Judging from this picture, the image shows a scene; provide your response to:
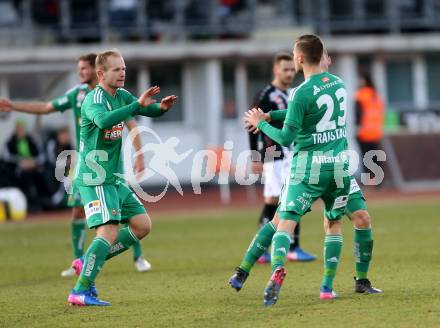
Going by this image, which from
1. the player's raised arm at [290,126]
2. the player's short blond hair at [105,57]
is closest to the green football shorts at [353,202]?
the player's raised arm at [290,126]

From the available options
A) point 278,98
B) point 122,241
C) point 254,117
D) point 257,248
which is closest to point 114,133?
point 122,241

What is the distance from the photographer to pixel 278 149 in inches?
506

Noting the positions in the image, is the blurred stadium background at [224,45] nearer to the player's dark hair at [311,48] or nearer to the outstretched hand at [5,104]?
the outstretched hand at [5,104]

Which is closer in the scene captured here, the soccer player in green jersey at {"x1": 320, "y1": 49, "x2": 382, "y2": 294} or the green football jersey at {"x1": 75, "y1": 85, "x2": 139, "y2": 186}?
the soccer player in green jersey at {"x1": 320, "y1": 49, "x2": 382, "y2": 294}

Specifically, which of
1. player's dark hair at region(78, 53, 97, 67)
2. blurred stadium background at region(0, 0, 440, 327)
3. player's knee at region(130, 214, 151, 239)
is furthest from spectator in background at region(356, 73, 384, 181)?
player's knee at region(130, 214, 151, 239)

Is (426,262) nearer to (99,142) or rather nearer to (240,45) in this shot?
(99,142)

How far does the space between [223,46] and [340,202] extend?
2136 centimetres

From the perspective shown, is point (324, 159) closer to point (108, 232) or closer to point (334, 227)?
point (334, 227)

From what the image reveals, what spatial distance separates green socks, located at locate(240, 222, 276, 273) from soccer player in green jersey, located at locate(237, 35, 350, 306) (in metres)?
0.48

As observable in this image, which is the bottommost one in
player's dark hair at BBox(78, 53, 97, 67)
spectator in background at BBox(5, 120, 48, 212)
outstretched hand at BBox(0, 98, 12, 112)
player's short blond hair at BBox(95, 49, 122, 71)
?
spectator in background at BBox(5, 120, 48, 212)

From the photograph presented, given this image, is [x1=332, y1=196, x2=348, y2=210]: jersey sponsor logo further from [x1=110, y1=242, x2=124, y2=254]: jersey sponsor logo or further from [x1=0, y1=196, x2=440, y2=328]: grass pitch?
[x1=110, y1=242, x2=124, y2=254]: jersey sponsor logo

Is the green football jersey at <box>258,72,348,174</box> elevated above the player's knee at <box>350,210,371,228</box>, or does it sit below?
above

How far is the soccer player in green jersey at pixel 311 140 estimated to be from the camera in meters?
8.62

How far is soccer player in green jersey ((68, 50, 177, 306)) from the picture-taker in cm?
918
